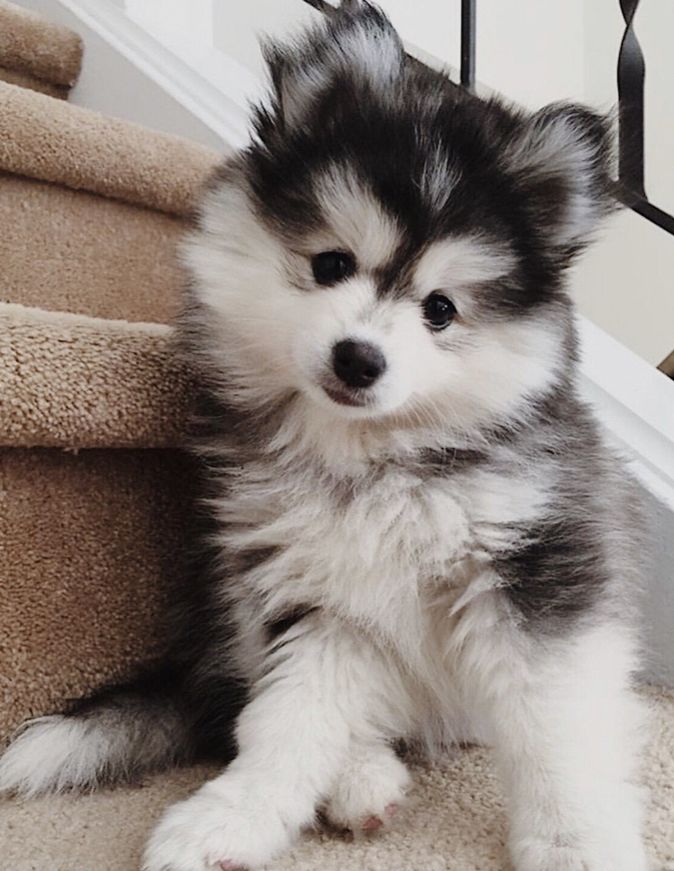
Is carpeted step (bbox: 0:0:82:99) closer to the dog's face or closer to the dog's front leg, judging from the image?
the dog's face

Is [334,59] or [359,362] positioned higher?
[334,59]

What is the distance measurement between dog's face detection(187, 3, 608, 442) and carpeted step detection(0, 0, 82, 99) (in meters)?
1.36

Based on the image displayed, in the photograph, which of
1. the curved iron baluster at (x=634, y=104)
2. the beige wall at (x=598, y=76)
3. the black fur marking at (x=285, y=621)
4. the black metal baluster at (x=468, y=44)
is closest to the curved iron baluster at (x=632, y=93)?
the curved iron baluster at (x=634, y=104)

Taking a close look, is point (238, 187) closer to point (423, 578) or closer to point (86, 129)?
point (423, 578)

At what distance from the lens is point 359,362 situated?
49.4 inches

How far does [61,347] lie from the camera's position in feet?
4.78

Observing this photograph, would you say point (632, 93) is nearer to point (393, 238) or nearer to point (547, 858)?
point (393, 238)

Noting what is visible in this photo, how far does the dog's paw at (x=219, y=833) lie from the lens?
1.16 meters

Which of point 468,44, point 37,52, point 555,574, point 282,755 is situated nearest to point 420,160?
point 555,574

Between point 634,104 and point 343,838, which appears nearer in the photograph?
point 343,838

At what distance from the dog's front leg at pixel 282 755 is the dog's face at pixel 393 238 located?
0.35 metres

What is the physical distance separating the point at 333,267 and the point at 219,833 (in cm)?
73

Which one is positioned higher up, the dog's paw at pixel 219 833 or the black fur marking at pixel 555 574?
the black fur marking at pixel 555 574

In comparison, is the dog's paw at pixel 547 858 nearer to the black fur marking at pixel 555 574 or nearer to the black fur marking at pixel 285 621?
the black fur marking at pixel 555 574
